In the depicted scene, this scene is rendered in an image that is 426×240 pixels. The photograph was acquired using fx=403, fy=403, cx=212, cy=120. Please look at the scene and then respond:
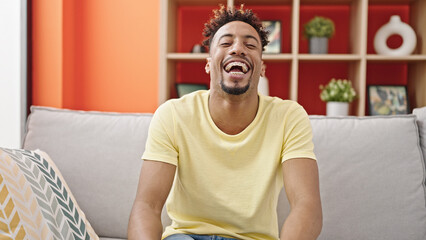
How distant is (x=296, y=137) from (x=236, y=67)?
300 mm

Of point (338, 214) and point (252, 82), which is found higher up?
point (252, 82)

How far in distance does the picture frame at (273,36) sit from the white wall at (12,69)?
143 cm

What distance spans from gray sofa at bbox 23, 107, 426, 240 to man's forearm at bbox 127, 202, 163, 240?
11.8 inches

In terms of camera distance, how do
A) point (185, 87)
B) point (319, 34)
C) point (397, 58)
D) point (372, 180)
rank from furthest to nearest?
point (185, 87) → point (319, 34) → point (397, 58) → point (372, 180)

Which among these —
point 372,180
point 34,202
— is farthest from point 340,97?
point 34,202

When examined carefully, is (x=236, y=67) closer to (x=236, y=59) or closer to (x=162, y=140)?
(x=236, y=59)

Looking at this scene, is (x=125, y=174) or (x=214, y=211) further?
(x=125, y=174)

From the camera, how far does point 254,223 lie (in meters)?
1.24

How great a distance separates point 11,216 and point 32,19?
6.10ft

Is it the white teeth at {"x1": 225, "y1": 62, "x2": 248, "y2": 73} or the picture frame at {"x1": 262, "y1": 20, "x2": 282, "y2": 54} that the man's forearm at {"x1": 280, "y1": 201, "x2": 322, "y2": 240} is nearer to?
the white teeth at {"x1": 225, "y1": 62, "x2": 248, "y2": 73}

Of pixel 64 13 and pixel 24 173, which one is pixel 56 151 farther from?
pixel 64 13

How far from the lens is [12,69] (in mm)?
2381

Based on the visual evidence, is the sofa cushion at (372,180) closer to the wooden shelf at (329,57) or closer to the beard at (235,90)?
the beard at (235,90)

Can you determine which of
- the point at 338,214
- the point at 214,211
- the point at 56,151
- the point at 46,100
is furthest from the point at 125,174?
the point at 46,100
